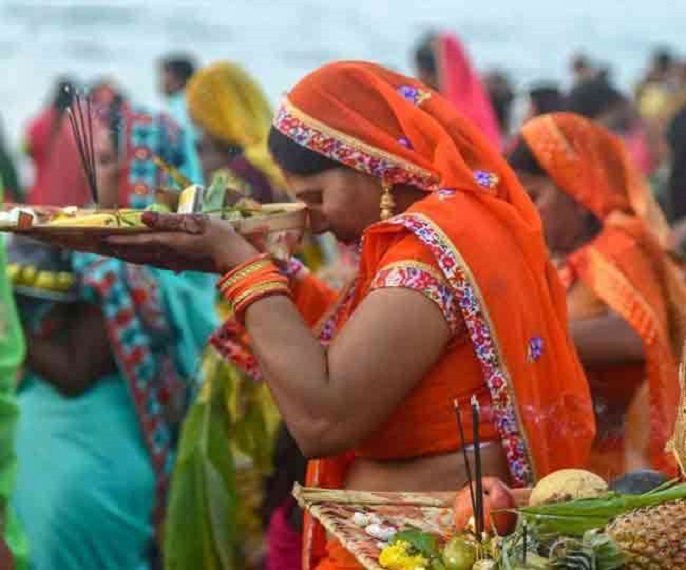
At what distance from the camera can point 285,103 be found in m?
3.80

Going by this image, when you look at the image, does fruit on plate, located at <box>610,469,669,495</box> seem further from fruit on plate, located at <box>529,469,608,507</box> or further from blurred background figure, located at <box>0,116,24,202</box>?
blurred background figure, located at <box>0,116,24,202</box>

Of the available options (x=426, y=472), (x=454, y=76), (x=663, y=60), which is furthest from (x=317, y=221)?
(x=663, y=60)

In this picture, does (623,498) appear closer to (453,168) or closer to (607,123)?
(453,168)

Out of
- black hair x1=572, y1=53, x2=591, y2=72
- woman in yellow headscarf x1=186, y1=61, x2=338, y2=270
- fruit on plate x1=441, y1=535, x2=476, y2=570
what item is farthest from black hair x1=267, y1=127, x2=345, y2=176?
black hair x1=572, y1=53, x2=591, y2=72

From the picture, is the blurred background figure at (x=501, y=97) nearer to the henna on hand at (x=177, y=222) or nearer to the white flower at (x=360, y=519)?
the henna on hand at (x=177, y=222)

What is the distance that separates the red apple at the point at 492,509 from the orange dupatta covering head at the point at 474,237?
1.82 feet

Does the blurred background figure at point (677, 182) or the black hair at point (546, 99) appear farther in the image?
the blurred background figure at point (677, 182)

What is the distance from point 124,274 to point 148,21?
33.5ft

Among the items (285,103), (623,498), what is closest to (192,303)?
(285,103)

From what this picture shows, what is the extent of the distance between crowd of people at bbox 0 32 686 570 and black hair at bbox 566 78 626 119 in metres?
0.02

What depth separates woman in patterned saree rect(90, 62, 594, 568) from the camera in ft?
11.1

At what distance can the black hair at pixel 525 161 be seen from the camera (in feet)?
17.8

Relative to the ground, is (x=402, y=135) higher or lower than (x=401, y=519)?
higher

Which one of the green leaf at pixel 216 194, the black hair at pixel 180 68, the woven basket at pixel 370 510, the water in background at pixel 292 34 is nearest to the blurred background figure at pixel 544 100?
the black hair at pixel 180 68
